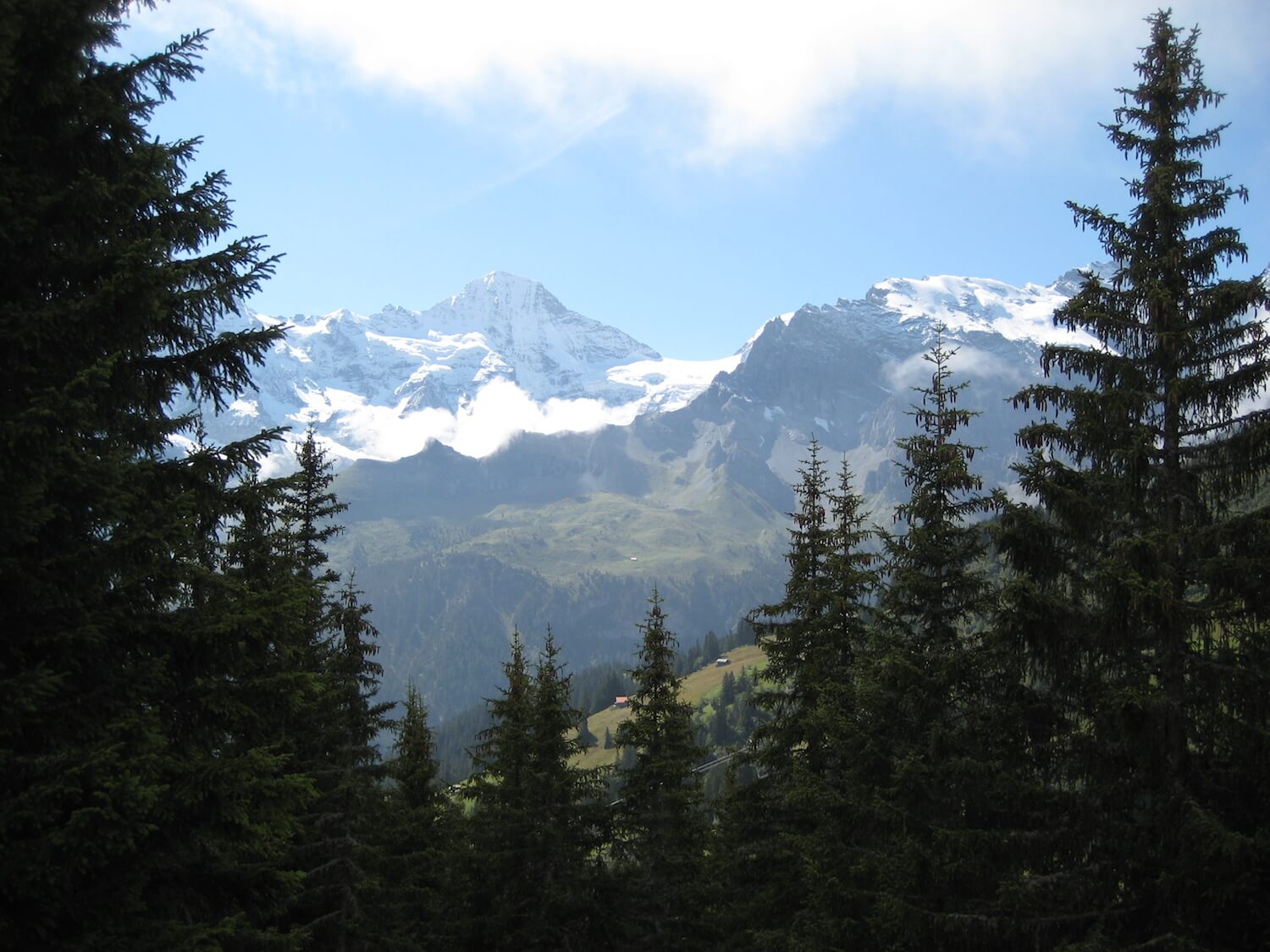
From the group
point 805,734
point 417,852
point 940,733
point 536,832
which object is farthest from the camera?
point 536,832

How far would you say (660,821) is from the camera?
26.9 m

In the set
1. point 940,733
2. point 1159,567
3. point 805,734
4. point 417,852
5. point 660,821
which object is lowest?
point 417,852

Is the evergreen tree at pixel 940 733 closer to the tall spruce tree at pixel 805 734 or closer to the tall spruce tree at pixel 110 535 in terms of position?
the tall spruce tree at pixel 805 734

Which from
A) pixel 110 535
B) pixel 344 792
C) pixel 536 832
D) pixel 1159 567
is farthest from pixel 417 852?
pixel 1159 567

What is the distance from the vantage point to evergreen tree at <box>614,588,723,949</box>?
1048 inches

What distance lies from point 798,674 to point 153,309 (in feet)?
62.8

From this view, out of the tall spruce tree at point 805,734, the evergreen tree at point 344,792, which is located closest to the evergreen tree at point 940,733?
the tall spruce tree at point 805,734

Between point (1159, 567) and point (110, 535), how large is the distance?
44.3 ft

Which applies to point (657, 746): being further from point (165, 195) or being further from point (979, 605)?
point (165, 195)

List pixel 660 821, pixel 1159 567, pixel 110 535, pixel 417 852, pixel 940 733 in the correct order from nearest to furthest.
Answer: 1. pixel 110 535
2. pixel 1159 567
3. pixel 940 733
4. pixel 417 852
5. pixel 660 821

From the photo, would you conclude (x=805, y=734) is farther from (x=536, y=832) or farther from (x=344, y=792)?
(x=344, y=792)

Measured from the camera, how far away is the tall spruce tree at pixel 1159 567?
11.4m

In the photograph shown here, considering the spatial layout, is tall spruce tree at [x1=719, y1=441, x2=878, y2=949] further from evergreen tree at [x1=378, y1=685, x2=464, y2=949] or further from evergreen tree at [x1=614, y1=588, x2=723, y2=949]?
evergreen tree at [x1=378, y1=685, x2=464, y2=949]

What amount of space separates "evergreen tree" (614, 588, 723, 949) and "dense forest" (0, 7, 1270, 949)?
2861 millimetres
